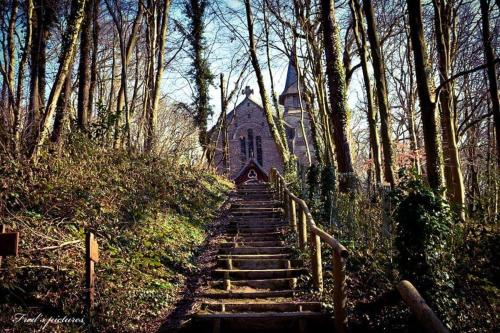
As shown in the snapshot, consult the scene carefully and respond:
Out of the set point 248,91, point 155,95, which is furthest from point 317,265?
point 248,91

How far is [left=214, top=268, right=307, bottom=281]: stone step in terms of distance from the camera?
284 inches

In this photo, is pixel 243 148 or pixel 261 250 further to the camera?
pixel 243 148

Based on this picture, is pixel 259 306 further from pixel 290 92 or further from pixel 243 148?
pixel 290 92

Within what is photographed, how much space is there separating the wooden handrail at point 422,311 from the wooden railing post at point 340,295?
1.30 meters

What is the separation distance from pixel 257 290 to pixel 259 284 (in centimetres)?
15

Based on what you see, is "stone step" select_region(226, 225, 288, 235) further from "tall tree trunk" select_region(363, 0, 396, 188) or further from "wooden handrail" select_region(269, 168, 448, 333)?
"tall tree trunk" select_region(363, 0, 396, 188)

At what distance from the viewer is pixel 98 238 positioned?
6.64 metres

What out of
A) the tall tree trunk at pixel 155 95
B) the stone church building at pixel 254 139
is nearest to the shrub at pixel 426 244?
the tall tree trunk at pixel 155 95

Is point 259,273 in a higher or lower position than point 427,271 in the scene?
lower

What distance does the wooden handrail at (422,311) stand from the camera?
9.14ft

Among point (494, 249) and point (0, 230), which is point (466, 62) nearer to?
point (494, 249)

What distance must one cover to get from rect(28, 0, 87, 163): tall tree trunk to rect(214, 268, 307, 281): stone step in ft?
12.7

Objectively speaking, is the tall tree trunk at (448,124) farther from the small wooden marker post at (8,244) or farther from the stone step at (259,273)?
the small wooden marker post at (8,244)

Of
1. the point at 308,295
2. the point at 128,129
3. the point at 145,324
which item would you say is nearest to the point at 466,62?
the point at 128,129
